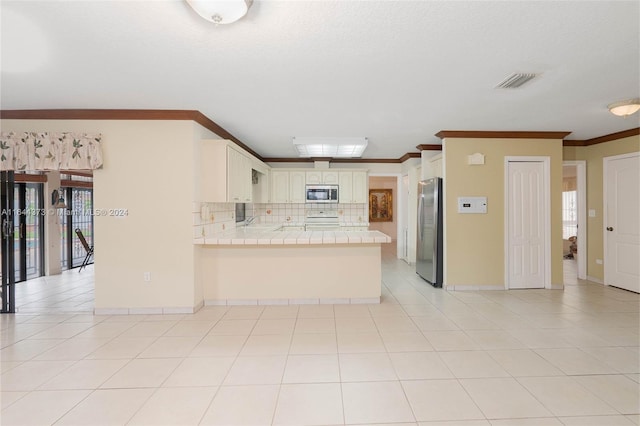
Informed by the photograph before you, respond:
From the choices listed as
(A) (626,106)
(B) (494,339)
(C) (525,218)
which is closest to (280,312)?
(B) (494,339)

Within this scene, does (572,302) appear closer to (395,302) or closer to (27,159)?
(395,302)

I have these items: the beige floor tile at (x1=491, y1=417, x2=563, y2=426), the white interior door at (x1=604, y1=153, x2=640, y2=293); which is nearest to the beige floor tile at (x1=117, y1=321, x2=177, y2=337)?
the beige floor tile at (x1=491, y1=417, x2=563, y2=426)

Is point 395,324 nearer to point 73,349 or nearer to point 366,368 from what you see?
point 366,368

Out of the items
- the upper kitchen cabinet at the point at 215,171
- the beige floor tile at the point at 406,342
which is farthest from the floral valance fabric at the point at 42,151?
the beige floor tile at the point at 406,342

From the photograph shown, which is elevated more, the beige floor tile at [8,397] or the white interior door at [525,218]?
the white interior door at [525,218]

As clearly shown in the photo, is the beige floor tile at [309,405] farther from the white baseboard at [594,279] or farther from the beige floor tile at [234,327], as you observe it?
the white baseboard at [594,279]

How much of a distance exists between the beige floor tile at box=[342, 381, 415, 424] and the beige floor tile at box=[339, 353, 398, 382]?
0.07m

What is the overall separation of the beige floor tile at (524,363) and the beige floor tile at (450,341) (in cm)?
19

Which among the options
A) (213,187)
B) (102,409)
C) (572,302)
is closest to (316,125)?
(213,187)

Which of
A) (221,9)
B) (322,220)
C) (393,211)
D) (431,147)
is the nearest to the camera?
(221,9)

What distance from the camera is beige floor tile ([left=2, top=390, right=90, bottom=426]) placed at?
1756 mm

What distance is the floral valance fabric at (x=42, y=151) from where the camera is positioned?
10.8ft

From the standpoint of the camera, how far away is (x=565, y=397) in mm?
1935

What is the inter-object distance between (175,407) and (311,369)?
932 mm
